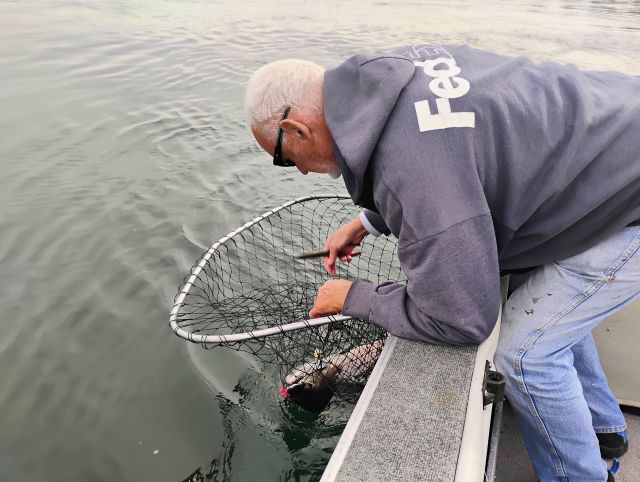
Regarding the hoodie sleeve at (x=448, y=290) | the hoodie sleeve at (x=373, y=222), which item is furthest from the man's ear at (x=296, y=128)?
the hoodie sleeve at (x=373, y=222)

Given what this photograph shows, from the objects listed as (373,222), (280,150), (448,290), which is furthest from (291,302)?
(448,290)

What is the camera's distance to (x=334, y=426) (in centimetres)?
334

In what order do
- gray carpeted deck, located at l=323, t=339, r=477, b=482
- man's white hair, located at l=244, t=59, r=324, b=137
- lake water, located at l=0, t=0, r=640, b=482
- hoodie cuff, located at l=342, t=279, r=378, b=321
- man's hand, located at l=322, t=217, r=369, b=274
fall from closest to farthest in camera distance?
gray carpeted deck, located at l=323, t=339, r=477, b=482 → man's white hair, located at l=244, t=59, r=324, b=137 → hoodie cuff, located at l=342, t=279, r=378, b=321 → man's hand, located at l=322, t=217, r=369, b=274 → lake water, located at l=0, t=0, r=640, b=482

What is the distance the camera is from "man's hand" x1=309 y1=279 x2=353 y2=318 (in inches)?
87.5

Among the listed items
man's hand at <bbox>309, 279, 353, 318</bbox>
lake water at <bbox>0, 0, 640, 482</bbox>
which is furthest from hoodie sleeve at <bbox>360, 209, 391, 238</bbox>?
lake water at <bbox>0, 0, 640, 482</bbox>

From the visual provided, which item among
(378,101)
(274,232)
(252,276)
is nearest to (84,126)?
(274,232)

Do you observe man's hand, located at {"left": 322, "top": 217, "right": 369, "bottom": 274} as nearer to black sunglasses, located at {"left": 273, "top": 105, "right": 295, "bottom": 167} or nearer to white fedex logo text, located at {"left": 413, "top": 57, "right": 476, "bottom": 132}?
black sunglasses, located at {"left": 273, "top": 105, "right": 295, "bottom": 167}

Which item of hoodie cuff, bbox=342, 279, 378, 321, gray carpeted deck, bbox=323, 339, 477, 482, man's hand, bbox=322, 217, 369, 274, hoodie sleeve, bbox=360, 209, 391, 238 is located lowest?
man's hand, bbox=322, 217, 369, 274

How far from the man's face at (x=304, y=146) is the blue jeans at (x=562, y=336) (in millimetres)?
965

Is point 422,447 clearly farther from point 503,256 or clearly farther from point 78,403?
point 78,403

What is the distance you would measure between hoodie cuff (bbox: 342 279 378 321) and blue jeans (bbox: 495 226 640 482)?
0.58m

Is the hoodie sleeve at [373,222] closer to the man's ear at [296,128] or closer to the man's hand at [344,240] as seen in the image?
the man's hand at [344,240]

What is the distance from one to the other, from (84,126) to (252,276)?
455cm

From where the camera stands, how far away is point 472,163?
68.7 inches
